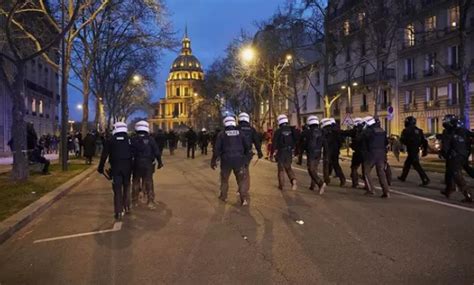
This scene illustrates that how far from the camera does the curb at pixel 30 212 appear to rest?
897 cm

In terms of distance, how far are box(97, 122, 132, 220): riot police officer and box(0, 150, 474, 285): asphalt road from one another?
441 millimetres

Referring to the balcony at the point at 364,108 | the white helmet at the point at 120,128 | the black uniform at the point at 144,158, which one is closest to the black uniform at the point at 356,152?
the black uniform at the point at 144,158

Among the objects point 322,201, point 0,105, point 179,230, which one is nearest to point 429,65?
point 0,105

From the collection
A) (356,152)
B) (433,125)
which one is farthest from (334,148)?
(433,125)

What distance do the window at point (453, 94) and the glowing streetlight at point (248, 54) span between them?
15.8 meters

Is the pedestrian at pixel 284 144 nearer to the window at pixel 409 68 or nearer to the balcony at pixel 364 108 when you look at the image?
the window at pixel 409 68

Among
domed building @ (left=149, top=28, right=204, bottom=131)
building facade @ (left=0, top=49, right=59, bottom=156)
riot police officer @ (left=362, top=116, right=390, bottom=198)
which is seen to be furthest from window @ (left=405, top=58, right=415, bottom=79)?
domed building @ (left=149, top=28, right=204, bottom=131)

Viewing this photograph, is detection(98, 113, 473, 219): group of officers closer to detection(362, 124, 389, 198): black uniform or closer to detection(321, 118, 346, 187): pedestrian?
detection(362, 124, 389, 198): black uniform

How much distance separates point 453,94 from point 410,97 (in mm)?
6127

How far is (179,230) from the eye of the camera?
349 inches

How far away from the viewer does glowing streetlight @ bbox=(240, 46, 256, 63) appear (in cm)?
4762

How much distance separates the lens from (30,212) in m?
10.8

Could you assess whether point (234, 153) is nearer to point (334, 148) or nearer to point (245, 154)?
point (245, 154)

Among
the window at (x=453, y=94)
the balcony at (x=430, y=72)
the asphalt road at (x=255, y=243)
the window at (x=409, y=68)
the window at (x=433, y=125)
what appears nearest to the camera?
the asphalt road at (x=255, y=243)
